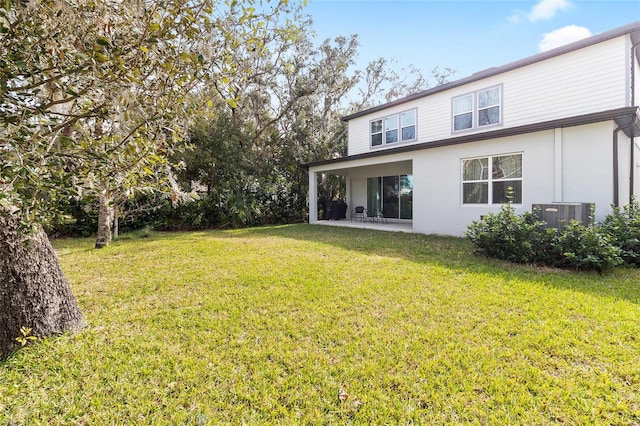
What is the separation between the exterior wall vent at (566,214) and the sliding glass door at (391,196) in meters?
7.41

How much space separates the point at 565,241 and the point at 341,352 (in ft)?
17.1

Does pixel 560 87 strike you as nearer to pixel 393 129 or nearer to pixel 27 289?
pixel 393 129

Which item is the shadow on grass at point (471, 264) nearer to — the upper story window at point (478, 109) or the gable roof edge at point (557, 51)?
the upper story window at point (478, 109)

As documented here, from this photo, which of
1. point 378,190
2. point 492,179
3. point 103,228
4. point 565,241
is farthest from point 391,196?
point 103,228

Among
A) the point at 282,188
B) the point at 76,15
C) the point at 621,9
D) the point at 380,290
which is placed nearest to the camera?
the point at 76,15

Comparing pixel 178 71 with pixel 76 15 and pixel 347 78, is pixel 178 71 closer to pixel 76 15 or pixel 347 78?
pixel 76 15

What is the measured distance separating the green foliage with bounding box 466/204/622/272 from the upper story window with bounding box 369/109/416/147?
699cm

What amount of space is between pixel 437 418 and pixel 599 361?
70.8 inches

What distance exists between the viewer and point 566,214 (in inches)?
250

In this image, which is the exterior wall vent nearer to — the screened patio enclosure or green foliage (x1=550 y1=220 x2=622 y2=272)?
green foliage (x1=550 y1=220 x2=622 y2=272)

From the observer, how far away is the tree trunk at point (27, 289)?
111 inches

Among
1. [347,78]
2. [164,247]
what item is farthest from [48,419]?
[347,78]

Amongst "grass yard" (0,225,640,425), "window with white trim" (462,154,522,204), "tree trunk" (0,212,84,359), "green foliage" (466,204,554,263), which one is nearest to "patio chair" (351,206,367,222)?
"window with white trim" (462,154,522,204)

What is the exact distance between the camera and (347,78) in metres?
19.4
